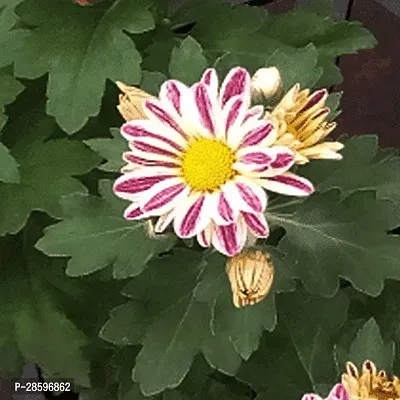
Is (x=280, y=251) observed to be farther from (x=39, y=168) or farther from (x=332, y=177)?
(x=39, y=168)

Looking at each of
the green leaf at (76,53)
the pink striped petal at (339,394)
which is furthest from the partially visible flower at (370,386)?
the green leaf at (76,53)

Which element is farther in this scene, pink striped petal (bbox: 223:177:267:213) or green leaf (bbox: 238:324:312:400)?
green leaf (bbox: 238:324:312:400)

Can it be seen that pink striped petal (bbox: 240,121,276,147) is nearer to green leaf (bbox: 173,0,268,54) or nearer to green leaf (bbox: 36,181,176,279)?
green leaf (bbox: 36,181,176,279)

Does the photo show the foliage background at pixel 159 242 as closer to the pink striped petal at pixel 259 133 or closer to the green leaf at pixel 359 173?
the green leaf at pixel 359 173

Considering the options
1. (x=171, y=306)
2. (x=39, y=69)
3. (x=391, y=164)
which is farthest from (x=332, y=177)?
(x=39, y=69)

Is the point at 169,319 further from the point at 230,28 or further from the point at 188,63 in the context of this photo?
the point at 230,28

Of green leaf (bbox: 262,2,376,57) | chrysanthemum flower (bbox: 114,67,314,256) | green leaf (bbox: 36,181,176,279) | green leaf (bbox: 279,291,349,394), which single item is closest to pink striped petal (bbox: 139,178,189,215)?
chrysanthemum flower (bbox: 114,67,314,256)
